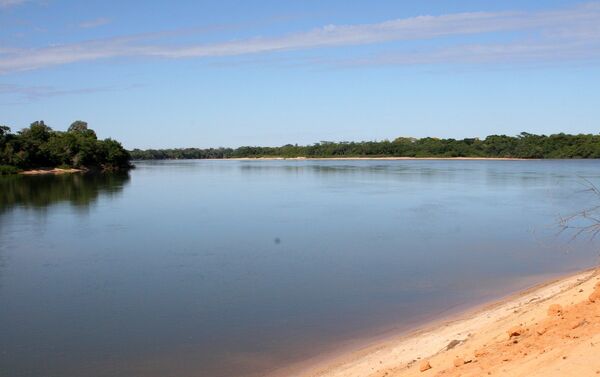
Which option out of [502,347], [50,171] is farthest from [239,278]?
[50,171]

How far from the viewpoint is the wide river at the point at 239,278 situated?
9180 millimetres

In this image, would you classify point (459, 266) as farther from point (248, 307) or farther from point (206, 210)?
point (206, 210)

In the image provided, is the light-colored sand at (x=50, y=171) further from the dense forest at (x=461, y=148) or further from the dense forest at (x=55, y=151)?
the dense forest at (x=461, y=148)

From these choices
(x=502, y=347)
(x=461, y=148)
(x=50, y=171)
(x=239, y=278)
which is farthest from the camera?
(x=461, y=148)

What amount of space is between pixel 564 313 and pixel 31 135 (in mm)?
81520

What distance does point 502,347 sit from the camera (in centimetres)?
631

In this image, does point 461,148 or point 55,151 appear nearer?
point 55,151

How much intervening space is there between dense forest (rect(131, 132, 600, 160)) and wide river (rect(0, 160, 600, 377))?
3649 inches

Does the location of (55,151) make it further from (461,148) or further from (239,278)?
(461,148)

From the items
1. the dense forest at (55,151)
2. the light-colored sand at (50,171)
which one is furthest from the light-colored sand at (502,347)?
the light-colored sand at (50,171)

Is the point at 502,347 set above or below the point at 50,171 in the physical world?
above

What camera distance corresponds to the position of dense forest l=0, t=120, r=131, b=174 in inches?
2766

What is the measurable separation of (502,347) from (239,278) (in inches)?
329

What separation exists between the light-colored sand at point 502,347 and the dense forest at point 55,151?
6851 cm
